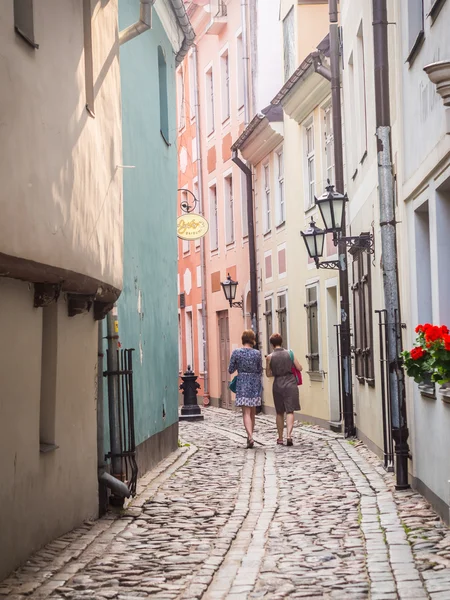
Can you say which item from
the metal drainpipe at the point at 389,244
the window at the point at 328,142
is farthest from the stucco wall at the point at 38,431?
the window at the point at 328,142

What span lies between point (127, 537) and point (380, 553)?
81.2 inches

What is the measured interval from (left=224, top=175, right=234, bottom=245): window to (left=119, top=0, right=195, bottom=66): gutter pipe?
10.7 metres

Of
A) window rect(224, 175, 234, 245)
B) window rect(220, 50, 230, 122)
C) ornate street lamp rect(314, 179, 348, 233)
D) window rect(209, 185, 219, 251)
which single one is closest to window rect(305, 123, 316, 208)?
ornate street lamp rect(314, 179, 348, 233)

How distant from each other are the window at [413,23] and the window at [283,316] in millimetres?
13160

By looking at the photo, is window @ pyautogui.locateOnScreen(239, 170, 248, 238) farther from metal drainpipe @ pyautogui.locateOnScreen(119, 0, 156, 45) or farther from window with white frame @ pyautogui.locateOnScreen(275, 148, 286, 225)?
metal drainpipe @ pyautogui.locateOnScreen(119, 0, 156, 45)

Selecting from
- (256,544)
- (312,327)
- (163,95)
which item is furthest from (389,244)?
(312,327)

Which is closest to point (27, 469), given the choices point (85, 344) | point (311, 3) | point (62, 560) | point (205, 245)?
point (62, 560)

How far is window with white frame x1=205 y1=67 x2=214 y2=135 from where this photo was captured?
30.8m

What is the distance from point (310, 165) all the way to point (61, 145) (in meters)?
13.4

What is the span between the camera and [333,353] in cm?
1953

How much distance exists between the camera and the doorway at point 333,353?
1947 centimetres

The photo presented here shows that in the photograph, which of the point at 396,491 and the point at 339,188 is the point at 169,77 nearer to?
the point at 339,188

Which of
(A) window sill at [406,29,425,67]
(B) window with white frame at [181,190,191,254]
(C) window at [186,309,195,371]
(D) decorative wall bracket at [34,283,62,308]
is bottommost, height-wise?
(D) decorative wall bracket at [34,283,62,308]

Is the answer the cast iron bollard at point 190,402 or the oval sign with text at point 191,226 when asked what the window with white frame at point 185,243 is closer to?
the cast iron bollard at point 190,402
